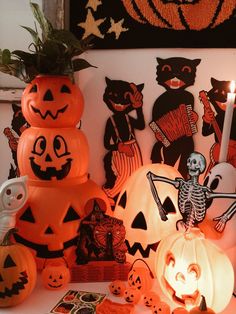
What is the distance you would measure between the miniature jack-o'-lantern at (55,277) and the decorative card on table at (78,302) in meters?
0.03

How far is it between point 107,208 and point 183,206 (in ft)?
0.77

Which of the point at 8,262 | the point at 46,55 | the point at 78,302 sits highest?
the point at 46,55

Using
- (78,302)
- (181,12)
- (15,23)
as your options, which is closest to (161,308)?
(78,302)

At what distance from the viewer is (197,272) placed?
93cm

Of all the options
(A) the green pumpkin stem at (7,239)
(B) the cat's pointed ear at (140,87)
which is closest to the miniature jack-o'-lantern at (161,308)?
(A) the green pumpkin stem at (7,239)

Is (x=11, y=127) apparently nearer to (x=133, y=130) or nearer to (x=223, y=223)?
(x=133, y=130)

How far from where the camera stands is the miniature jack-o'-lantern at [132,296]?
0.99 m

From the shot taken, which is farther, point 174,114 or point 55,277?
point 174,114

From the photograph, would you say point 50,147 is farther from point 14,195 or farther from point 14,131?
point 14,131

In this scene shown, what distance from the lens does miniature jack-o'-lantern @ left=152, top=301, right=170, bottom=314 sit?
94cm

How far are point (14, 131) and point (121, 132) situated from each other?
0.34 meters

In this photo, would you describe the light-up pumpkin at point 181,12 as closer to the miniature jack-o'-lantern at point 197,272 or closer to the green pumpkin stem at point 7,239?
the miniature jack-o'-lantern at point 197,272

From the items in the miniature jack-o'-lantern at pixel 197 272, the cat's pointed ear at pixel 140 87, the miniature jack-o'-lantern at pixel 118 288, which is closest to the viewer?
the miniature jack-o'-lantern at pixel 197 272

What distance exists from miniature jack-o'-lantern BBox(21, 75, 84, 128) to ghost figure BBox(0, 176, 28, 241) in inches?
7.1
